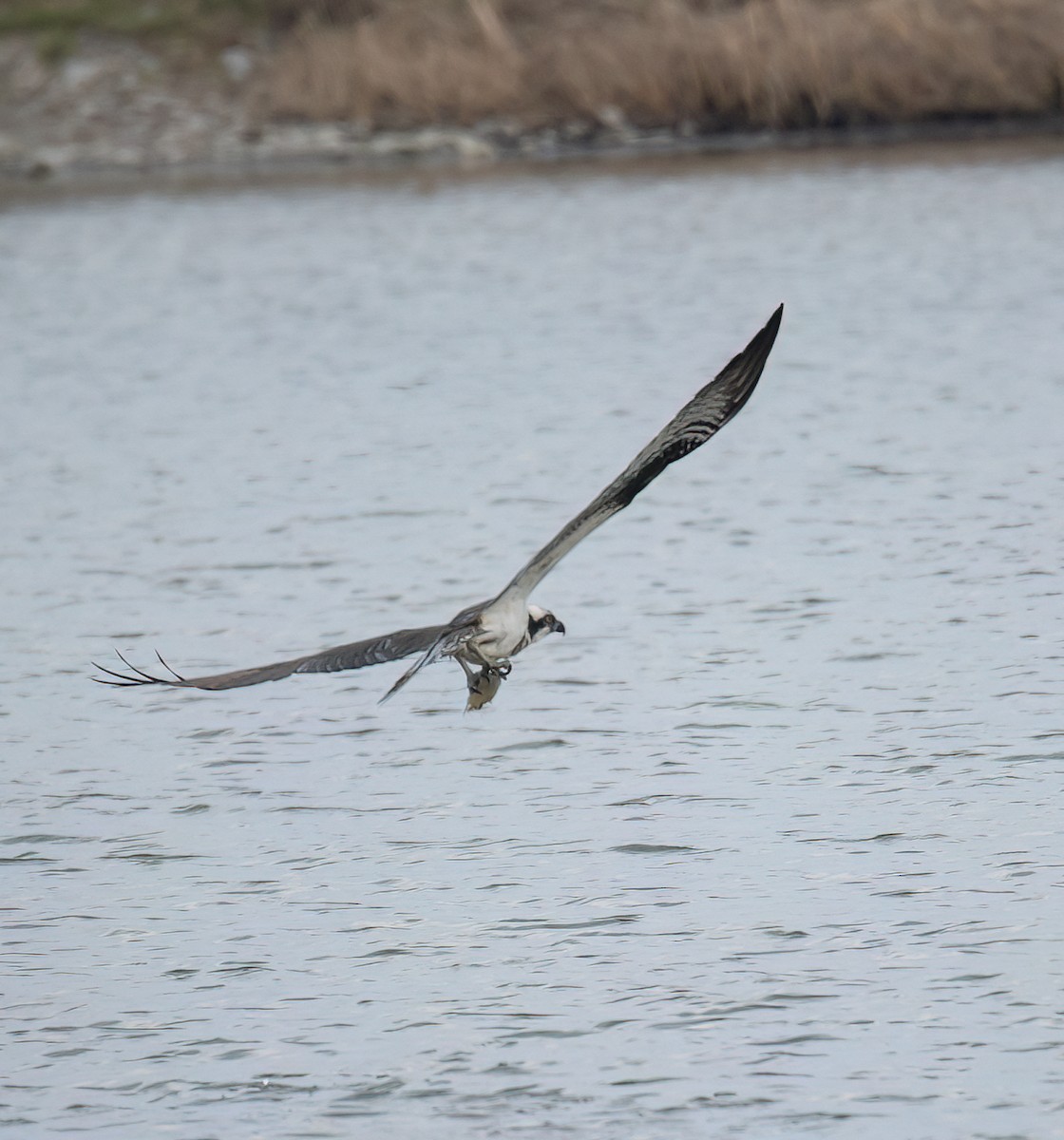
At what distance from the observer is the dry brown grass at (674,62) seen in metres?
29.2

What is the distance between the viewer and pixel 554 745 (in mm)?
8922

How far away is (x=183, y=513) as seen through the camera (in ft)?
44.0

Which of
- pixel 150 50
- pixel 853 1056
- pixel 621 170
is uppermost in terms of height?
pixel 150 50

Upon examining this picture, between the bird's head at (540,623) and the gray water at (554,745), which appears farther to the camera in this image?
the bird's head at (540,623)

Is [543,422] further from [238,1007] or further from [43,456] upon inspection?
[238,1007]

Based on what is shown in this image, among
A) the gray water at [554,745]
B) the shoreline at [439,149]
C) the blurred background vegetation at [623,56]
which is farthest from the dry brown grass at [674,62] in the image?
the gray water at [554,745]

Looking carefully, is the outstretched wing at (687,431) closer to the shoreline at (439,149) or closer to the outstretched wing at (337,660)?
the outstretched wing at (337,660)

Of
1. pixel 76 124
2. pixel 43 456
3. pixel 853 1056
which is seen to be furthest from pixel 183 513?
pixel 76 124

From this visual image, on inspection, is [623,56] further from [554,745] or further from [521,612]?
[521,612]

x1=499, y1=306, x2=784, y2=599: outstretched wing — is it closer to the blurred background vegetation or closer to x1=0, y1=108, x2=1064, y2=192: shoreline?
the blurred background vegetation

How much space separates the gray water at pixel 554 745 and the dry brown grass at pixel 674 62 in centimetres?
1046

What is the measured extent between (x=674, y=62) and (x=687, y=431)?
25.1 m

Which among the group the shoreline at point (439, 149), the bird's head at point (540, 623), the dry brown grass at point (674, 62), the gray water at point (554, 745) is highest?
the dry brown grass at point (674, 62)

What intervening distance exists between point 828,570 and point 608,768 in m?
3.05
